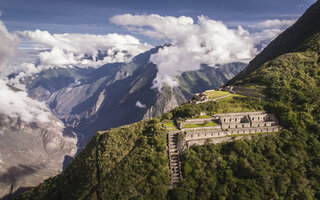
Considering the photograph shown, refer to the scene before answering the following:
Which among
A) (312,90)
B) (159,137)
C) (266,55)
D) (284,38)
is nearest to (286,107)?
(312,90)

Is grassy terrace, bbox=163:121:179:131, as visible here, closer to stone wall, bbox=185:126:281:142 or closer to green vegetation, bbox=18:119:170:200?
green vegetation, bbox=18:119:170:200

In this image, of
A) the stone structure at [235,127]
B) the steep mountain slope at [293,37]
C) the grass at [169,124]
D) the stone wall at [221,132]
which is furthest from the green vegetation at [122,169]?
the steep mountain slope at [293,37]

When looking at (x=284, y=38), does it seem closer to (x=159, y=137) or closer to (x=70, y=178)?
(x=159, y=137)

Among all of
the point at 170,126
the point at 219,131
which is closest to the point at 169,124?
the point at 170,126

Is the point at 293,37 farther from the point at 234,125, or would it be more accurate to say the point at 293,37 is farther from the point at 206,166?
the point at 206,166

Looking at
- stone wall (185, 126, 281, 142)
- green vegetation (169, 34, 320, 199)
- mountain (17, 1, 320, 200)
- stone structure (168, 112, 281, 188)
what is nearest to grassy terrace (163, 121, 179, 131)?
stone structure (168, 112, 281, 188)

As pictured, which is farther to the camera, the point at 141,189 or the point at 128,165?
the point at 128,165

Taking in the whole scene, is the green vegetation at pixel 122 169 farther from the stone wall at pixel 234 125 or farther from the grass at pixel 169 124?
the stone wall at pixel 234 125

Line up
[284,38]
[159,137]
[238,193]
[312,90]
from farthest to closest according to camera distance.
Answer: [284,38]
[312,90]
[159,137]
[238,193]
